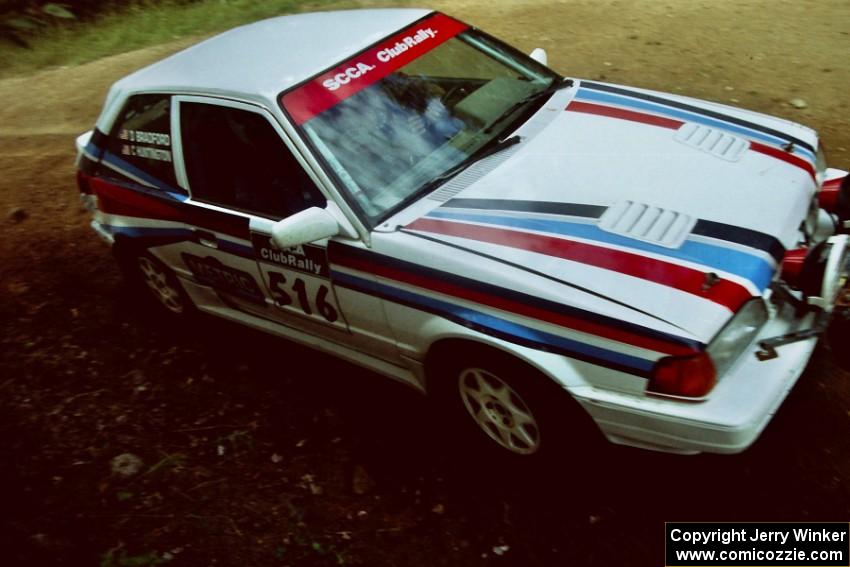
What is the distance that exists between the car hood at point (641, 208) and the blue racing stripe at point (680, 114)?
1 cm

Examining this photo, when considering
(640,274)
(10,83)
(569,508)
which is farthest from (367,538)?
(10,83)

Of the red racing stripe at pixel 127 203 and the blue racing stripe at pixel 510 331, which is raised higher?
the red racing stripe at pixel 127 203

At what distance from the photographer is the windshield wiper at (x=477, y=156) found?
3.27 meters

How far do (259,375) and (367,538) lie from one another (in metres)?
1.37

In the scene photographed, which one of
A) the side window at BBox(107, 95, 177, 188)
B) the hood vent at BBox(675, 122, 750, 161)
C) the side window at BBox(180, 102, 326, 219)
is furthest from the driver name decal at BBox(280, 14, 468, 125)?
the hood vent at BBox(675, 122, 750, 161)

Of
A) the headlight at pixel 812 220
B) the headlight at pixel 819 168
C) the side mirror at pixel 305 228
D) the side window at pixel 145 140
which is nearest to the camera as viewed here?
the side mirror at pixel 305 228

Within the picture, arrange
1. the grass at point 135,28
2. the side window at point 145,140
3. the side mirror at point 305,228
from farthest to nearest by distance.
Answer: the grass at point 135,28
the side window at point 145,140
the side mirror at point 305,228

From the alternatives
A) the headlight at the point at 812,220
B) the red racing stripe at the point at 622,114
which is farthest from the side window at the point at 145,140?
the headlight at the point at 812,220

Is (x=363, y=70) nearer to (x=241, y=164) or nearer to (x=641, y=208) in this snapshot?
(x=241, y=164)

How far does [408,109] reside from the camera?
3.46 meters

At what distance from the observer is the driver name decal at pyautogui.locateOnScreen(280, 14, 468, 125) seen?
3.32 meters

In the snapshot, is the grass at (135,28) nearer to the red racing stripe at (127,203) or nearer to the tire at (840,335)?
the red racing stripe at (127,203)

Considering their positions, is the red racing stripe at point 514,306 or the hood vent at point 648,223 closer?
the red racing stripe at point 514,306

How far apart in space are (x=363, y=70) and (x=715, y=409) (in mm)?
2100
